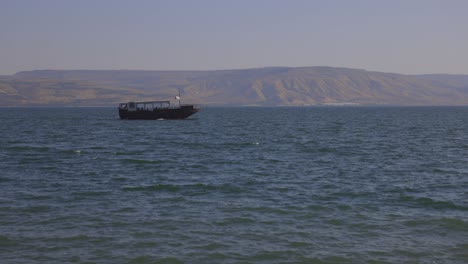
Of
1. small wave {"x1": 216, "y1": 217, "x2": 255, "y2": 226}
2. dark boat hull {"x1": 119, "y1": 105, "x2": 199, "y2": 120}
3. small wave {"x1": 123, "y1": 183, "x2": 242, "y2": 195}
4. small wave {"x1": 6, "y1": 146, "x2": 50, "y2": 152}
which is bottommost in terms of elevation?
small wave {"x1": 216, "y1": 217, "x2": 255, "y2": 226}

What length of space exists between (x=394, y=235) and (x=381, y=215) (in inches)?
119

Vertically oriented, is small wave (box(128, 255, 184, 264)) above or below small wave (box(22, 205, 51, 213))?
below

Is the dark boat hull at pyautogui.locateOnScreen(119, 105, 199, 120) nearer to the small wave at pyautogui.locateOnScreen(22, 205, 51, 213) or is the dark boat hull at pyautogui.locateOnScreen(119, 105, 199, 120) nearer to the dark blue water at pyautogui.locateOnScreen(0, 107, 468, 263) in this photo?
the dark blue water at pyautogui.locateOnScreen(0, 107, 468, 263)

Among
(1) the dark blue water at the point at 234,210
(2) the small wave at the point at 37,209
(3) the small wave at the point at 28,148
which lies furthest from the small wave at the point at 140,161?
(2) the small wave at the point at 37,209

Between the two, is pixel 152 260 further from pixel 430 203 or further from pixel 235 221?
→ pixel 430 203

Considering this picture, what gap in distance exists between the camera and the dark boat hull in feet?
391

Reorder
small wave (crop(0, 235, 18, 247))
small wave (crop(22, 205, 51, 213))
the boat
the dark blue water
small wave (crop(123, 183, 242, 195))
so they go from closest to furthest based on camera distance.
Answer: the dark blue water < small wave (crop(0, 235, 18, 247)) < small wave (crop(22, 205, 51, 213)) < small wave (crop(123, 183, 242, 195)) < the boat

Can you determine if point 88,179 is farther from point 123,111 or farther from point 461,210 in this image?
point 123,111

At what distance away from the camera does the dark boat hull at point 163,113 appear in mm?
119312

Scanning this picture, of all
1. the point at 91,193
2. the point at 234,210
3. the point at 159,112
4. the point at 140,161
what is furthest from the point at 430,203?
the point at 159,112

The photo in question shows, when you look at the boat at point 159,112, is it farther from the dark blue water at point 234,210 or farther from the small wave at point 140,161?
the dark blue water at point 234,210

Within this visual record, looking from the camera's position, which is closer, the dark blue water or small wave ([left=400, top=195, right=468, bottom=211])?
the dark blue water

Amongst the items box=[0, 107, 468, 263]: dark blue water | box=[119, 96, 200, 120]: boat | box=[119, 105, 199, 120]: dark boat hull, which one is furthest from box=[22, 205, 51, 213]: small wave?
box=[119, 105, 199, 120]: dark boat hull

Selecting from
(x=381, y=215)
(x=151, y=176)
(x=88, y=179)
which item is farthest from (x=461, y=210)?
(x=88, y=179)
